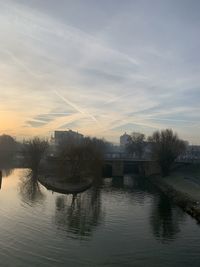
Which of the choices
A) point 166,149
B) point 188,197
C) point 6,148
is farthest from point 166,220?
point 6,148

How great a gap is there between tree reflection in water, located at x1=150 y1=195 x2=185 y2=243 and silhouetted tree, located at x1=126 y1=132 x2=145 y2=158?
298 feet

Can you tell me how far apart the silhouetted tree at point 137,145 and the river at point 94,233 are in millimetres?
91646

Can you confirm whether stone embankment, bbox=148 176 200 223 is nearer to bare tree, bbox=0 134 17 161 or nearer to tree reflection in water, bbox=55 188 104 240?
tree reflection in water, bbox=55 188 104 240

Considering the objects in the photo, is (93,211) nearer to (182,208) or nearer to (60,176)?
(182,208)

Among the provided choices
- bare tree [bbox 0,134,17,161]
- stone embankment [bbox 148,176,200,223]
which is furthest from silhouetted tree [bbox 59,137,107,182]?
bare tree [bbox 0,134,17,161]

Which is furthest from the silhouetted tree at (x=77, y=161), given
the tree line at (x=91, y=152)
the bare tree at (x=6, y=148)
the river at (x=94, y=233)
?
the bare tree at (x=6, y=148)

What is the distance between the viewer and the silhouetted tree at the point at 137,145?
14562 centimetres

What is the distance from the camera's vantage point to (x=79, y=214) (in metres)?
42.7

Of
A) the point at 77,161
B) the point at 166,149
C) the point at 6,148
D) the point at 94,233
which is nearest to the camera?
the point at 94,233

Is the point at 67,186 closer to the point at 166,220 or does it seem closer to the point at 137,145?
the point at 166,220

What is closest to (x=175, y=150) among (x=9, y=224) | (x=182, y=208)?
(x=182, y=208)

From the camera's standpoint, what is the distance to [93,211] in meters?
44.5

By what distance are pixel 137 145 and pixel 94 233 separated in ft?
371

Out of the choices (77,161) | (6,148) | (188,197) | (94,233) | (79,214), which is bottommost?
(94,233)
